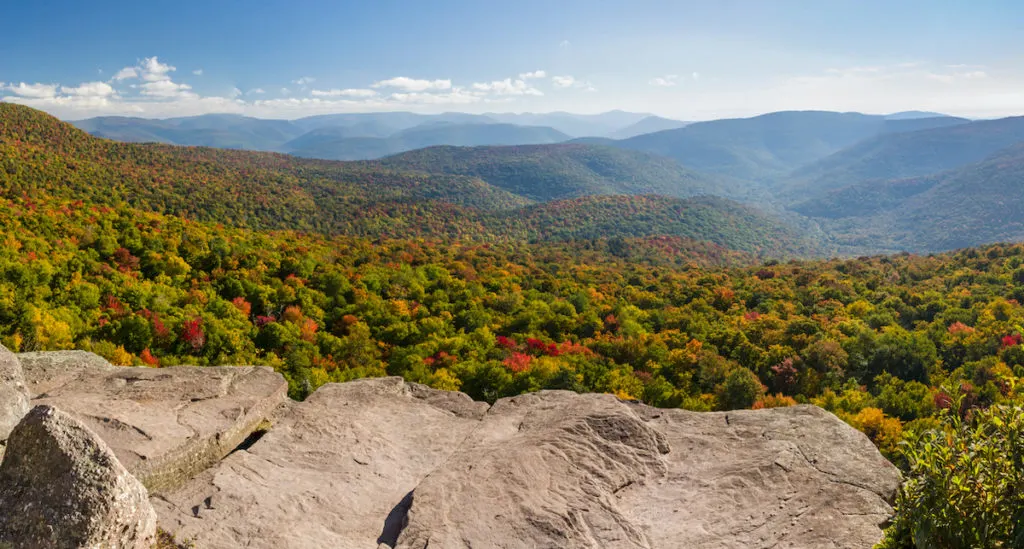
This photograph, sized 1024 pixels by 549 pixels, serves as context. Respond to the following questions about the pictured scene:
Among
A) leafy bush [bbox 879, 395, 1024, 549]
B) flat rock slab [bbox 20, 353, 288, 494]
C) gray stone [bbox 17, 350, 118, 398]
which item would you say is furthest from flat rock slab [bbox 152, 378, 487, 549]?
leafy bush [bbox 879, 395, 1024, 549]

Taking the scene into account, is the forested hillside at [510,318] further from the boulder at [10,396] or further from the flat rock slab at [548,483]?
the boulder at [10,396]

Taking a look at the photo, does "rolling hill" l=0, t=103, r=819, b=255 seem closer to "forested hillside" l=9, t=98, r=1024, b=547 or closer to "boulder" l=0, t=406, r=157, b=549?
"forested hillside" l=9, t=98, r=1024, b=547

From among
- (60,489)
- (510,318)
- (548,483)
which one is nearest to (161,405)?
(60,489)

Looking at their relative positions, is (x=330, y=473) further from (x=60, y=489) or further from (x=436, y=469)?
(x=60, y=489)

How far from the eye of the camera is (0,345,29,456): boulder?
8.73 m

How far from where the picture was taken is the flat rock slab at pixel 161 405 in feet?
33.9

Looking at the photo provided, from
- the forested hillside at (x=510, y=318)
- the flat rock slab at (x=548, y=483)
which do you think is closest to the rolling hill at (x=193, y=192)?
the forested hillside at (x=510, y=318)

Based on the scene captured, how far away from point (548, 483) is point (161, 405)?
350 inches

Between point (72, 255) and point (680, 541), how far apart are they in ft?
142

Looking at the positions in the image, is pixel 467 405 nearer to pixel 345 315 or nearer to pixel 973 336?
pixel 345 315

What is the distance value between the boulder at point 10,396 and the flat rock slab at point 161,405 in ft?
1.71

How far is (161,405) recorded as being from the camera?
1246cm

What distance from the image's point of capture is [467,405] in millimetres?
14867

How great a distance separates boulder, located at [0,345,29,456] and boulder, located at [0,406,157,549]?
2480mm
